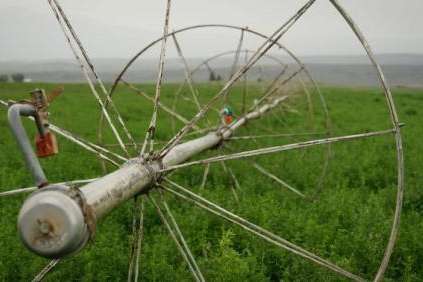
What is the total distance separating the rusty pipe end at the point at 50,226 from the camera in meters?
1.72

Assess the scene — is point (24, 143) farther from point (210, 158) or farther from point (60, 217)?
point (210, 158)

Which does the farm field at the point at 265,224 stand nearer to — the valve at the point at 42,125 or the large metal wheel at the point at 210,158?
the large metal wheel at the point at 210,158

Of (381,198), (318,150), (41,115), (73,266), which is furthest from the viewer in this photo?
(318,150)

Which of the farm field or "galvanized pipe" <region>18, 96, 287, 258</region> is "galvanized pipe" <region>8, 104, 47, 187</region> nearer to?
"galvanized pipe" <region>18, 96, 287, 258</region>

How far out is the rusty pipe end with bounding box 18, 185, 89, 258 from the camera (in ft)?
5.63

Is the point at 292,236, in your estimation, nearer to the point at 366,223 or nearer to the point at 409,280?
the point at 366,223

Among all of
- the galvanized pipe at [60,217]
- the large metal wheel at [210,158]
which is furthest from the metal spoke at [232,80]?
the galvanized pipe at [60,217]

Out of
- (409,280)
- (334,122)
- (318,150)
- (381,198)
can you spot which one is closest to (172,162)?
(409,280)

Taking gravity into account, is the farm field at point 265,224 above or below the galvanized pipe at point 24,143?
below

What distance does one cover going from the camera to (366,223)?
4520mm

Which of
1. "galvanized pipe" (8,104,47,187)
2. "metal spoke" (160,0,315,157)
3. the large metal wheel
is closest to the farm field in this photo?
the large metal wheel

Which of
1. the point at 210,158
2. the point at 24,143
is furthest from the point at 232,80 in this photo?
the point at 24,143

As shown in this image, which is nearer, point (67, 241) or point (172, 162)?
point (67, 241)

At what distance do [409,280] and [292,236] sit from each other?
1.17m
